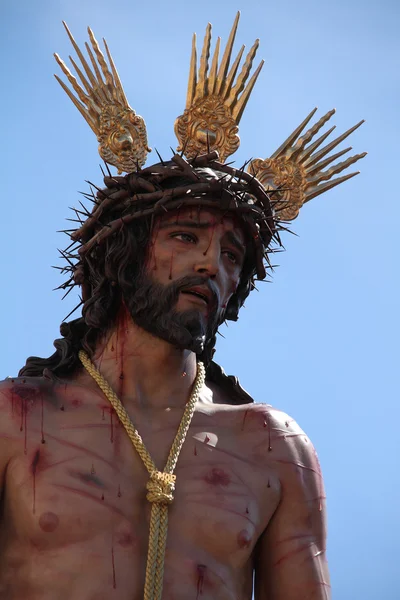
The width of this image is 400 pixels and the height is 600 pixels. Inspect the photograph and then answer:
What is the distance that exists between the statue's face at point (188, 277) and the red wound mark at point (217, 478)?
0.75 metres

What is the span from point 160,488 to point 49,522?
0.69 metres

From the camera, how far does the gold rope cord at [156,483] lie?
882 centimetres

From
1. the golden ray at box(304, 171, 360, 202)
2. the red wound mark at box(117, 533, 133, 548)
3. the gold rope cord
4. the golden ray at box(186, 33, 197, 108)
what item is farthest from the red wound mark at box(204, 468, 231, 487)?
the golden ray at box(186, 33, 197, 108)

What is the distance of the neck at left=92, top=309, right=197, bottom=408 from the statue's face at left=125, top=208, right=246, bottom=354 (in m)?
0.12

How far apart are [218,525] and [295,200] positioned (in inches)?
99.3

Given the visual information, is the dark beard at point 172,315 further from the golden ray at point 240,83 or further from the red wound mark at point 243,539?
the golden ray at point 240,83

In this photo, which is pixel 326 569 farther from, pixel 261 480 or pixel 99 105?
pixel 99 105

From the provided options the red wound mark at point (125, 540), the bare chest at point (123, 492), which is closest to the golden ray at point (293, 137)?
the bare chest at point (123, 492)

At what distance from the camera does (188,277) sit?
31.4 ft

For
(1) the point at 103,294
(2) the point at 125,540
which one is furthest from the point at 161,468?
(1) the point at 103,294

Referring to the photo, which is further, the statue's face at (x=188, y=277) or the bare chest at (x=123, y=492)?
the statue's face at (x=188, y=277)

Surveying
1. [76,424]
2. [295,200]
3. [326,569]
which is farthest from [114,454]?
[295,200]

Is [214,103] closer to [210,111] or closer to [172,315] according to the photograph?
[210,111]

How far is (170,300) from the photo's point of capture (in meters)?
9.56
